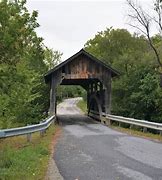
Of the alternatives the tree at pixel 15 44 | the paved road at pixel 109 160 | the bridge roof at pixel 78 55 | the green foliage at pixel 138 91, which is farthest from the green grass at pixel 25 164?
the green foliage at pixel 138 91

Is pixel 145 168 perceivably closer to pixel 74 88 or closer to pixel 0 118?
pixel 0 118

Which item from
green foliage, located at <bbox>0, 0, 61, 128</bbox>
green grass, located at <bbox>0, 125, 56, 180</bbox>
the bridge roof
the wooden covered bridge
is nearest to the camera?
green grass, located at <bbox>0, 125, 56, 180</bbox>

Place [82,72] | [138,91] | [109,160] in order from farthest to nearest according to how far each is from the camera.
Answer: [138,91]
[82,72]
[109,160]

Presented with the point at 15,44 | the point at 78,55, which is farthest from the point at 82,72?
the point at 15,44

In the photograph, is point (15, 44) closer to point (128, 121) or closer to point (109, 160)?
point (109, 160)

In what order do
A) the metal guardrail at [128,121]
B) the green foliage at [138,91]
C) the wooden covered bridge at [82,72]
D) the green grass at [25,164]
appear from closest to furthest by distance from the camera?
the green grass at [25,164]
the metal guardrail at [128,121]
the wooden covered bridge at [82,72]
the green foliage at [138,91]

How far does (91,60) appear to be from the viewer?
2919 centimetres

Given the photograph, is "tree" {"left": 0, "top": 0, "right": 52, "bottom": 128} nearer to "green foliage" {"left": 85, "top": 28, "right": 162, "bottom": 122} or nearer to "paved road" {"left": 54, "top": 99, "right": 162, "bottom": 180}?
"paved road" {"left": 54, "top": 99, "right": 162, "bottom": 180}

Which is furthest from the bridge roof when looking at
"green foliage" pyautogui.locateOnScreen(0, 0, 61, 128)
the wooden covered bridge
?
"green foliage" pyautogui.locateOnScreen(0, 0, 61, 128)

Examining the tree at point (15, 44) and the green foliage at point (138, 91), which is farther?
the green foliage at point (138, 91)

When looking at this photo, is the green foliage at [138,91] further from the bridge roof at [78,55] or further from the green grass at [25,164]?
the green grass at [25,164]

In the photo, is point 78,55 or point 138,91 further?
point 138,91

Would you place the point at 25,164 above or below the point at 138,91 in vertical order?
below

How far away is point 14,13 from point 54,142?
16.7ft
